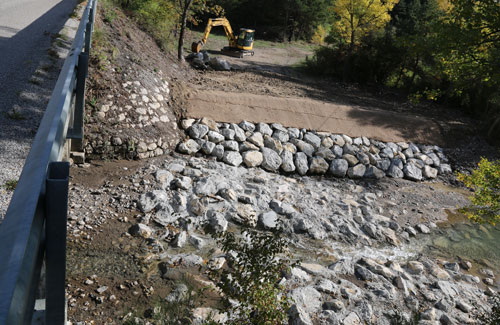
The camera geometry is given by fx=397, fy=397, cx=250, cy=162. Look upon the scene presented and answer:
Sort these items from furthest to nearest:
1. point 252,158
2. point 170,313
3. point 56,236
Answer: point 252,158
point 170,313
point 56,236

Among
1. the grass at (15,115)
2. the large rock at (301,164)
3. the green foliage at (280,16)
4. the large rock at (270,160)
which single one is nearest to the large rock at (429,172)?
the large rock at (301,164)

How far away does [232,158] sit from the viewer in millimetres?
10148

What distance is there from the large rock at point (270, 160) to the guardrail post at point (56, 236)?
337 inches

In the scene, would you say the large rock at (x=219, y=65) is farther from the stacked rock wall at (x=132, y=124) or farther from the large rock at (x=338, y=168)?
the large rock at (x=338, y=168)

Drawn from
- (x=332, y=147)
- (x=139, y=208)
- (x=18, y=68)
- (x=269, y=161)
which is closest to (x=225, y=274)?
(x=139, y=208)

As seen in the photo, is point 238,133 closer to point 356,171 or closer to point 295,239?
point 356,171

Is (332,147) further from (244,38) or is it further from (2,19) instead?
(244,38)

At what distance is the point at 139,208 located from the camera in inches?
291

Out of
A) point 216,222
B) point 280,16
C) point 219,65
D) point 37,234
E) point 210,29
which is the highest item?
point 280,16

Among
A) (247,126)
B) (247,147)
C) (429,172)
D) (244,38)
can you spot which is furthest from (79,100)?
(244,38)

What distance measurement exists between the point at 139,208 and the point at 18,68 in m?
4.43

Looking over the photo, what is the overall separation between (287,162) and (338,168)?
5.09 ft

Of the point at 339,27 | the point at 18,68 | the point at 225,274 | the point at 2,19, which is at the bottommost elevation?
the point at 225,274

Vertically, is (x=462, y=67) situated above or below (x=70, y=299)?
above
